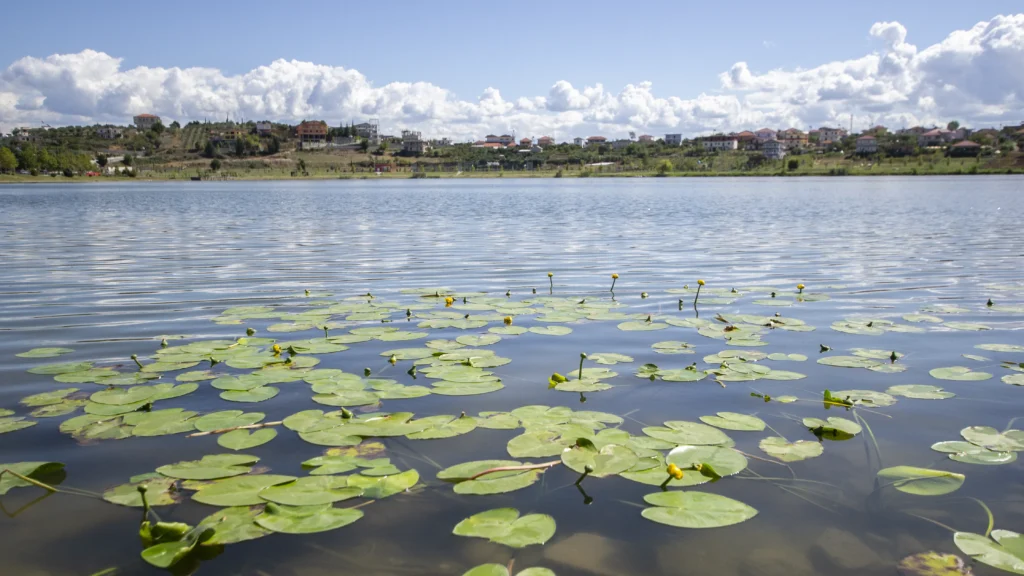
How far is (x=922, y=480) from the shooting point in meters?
3.51

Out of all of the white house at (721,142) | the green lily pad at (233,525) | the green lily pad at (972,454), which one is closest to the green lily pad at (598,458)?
the green lily pad at (233,525)

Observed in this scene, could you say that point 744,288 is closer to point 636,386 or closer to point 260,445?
point 636,386

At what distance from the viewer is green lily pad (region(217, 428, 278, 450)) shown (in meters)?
3.93

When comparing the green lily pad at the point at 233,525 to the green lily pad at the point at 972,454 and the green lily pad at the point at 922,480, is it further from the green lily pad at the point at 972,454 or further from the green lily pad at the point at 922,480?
the green lily pad at the point at 972,454

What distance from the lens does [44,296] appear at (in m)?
9.55

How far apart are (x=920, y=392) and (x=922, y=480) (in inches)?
69.7

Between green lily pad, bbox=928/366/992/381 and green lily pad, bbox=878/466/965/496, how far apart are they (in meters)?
2.08

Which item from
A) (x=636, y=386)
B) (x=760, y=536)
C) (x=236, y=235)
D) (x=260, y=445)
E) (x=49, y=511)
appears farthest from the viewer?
(x=236, y=235)

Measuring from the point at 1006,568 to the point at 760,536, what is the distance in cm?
94

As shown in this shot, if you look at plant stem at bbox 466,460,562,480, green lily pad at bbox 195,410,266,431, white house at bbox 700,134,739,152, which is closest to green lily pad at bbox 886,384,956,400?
plant stem at bbox 466,460,562,480

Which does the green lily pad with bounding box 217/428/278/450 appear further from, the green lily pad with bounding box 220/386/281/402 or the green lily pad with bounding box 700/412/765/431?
the green lily pad with bounding box 700/412/765/431

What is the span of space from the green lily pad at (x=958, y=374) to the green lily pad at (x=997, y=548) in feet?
8.95

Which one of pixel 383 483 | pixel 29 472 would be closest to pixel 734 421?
pixel 383 483

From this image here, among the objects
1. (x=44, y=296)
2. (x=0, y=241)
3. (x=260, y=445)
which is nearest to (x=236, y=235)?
(x=0, y=241)
